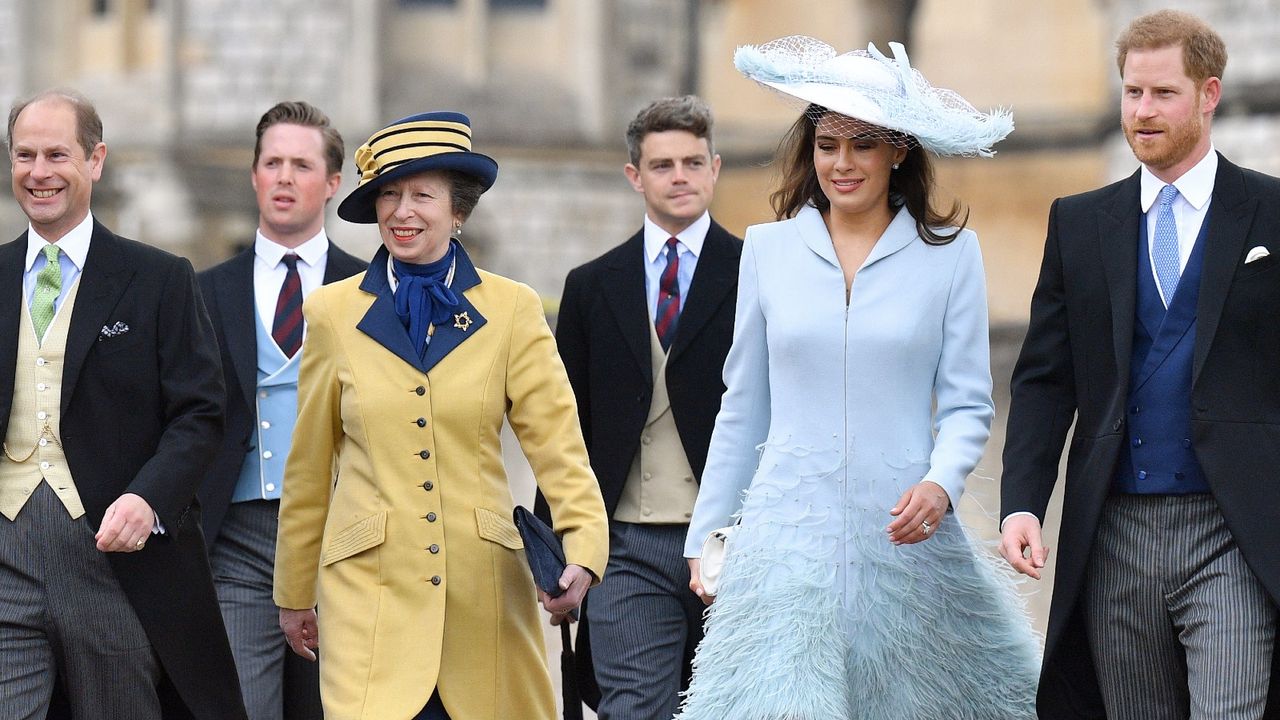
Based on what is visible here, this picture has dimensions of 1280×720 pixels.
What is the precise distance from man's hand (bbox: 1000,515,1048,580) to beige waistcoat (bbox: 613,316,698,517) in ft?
3.96

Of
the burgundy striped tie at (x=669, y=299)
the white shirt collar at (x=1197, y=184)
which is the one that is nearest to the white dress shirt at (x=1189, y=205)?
the white shirt collar at (x=1197, y=184)

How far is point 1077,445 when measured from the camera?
4.35m

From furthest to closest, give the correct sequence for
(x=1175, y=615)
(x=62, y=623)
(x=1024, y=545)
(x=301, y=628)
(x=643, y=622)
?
(x=643, y=622) → (x=301, y=628) → (x=62, y=623) → (x=1024, y=545) → (x=1175, y=615)

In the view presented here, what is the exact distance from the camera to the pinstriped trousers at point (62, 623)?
4.43 m

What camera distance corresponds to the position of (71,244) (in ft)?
15.5

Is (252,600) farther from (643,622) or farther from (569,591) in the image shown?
(569,591)

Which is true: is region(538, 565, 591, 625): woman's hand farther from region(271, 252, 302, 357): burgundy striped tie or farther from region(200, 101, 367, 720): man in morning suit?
region(271, 252, 302, 357): burgundy striped tie

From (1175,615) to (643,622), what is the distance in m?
1.56

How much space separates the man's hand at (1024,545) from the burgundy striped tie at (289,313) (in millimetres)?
2281

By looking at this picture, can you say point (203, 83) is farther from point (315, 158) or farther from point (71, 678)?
point (71, 678)

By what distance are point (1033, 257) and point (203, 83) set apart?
8461 mm

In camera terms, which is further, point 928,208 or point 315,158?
point 315,158

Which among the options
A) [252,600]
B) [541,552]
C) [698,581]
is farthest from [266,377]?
[698,581]

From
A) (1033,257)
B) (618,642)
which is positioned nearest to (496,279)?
(618,642)
